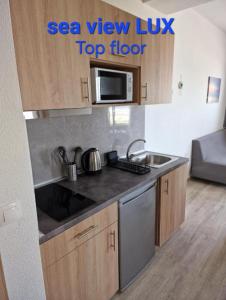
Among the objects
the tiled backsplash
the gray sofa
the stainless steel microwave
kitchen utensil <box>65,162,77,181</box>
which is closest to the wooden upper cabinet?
the stainless steel microwave

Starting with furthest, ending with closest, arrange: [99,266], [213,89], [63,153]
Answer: [213,89] → [63,153] → [99,266]

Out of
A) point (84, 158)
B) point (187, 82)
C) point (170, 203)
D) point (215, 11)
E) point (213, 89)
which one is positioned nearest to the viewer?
point (84, 158)

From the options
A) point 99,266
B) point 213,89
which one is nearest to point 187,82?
point 213,89

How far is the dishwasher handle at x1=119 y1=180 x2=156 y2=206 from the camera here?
1496 mm

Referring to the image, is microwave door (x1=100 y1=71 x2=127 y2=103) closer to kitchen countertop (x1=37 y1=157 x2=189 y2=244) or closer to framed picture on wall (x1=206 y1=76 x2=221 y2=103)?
kitchen countertop (x1=37 y1=157 x2=189 y2=244)

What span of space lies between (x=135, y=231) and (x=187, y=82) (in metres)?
2.59

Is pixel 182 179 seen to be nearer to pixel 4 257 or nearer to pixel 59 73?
pixel 59 73

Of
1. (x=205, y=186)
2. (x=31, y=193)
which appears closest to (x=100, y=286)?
(x=31, y=193)

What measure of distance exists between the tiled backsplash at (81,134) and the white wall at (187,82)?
0.36 meters

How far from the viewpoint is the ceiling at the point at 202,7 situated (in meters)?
2.11

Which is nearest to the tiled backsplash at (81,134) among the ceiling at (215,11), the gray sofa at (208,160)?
the gray sofa at (208,160)

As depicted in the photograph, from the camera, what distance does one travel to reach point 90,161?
1838 mm

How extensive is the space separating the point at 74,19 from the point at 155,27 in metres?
0.96

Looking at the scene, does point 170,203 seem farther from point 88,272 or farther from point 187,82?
point 187,82
